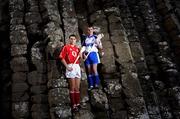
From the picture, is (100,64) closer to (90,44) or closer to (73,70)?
(90,44)

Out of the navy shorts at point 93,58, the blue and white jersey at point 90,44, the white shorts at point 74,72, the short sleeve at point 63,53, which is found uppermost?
the blue and white jersey at point 90,44

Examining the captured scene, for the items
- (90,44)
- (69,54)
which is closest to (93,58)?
(90,44)

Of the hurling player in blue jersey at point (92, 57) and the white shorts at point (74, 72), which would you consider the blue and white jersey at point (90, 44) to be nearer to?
the hurling player in blue jersey at point (92, 57)

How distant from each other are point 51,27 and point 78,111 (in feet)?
13.5

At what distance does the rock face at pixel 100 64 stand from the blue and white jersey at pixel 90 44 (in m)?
0.87

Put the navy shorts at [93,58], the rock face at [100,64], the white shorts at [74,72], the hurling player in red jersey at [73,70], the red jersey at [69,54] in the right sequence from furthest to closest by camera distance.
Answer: the navy shorts at [93,58] → the rock face at [100,64] → the red jersey at [69,54] → the white shorts at [74,72] → the hurling player in red jersey at [73,70]

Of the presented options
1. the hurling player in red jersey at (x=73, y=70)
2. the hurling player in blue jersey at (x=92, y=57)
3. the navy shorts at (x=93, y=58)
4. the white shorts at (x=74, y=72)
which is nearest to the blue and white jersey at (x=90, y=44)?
the hurling player in blue jersey at (x=92, y=57)

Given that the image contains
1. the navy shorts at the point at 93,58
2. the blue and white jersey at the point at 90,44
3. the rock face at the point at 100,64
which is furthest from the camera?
the blue and white jersey at the point at 90,44

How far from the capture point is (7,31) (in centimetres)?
1462

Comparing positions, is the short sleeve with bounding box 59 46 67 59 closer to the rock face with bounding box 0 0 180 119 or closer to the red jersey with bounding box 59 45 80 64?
the red jersey with bounding box 59 45 80 64

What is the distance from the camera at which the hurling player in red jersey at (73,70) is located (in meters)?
11.7

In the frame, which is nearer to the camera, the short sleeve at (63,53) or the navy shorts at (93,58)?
the short sleeve at (63,53)

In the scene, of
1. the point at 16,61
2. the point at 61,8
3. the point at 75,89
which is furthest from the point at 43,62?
the point at 61,8

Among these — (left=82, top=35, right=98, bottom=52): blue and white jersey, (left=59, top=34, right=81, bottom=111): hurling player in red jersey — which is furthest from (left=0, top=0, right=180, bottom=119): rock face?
(left=82, top=35, right=98, bottom=52): blue and white jersey
